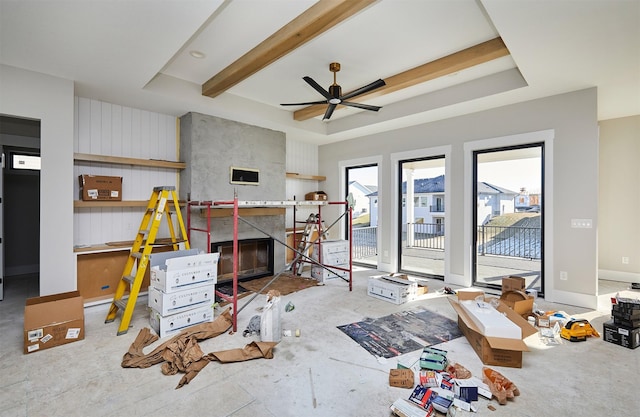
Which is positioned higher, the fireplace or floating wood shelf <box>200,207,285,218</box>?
floating wood shelf <box>200,207,285,218</box>

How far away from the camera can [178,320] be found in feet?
10.1

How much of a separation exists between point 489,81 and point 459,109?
625mm

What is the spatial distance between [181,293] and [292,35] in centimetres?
285

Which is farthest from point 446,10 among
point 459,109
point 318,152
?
point 318,152

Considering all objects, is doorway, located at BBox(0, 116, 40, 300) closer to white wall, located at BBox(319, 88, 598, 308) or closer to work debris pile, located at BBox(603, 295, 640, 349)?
white wall, located at BBox(319, 88, 598, 308)

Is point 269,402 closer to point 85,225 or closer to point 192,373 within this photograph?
point 192,373

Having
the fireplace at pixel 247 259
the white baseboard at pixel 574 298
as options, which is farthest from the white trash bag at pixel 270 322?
the white baseboard at pixel 574 298

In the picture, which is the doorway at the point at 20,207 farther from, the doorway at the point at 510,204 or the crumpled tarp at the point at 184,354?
the doorway at the point at 510,204

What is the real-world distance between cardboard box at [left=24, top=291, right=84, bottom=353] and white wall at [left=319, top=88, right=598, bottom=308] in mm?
5179

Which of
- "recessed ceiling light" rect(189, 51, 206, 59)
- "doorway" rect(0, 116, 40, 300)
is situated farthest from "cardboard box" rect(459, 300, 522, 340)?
"doorway" rect(0, 116, 40, 300)

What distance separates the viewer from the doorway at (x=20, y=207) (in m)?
4.96

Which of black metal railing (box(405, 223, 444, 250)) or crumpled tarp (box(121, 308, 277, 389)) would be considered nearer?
crumpled tarp (box(121, 308, 277, 389))

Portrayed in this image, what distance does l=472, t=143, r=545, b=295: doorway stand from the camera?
4441mm

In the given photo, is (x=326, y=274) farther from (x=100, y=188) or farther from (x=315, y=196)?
(x=100, y=188)
